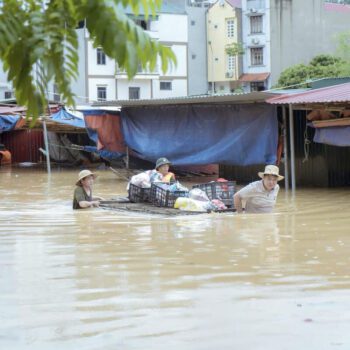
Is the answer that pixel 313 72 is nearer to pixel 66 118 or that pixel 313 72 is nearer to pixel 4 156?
pixel 4 156

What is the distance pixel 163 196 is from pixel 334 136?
5901 millimetres

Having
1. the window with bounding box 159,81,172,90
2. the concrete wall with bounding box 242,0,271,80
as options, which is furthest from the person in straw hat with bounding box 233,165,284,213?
the concrete wall with bounding box 242,0,271,80

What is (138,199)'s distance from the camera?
445 inches

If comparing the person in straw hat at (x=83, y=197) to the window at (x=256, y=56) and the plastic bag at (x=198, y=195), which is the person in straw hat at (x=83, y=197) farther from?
the window at (x=256, y=56)

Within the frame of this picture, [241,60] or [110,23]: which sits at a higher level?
[241,60]

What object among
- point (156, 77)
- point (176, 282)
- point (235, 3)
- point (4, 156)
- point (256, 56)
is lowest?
point (176, 282)

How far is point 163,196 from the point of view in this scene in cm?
1055

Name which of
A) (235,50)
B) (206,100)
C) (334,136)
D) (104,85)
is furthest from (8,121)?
(235,50)

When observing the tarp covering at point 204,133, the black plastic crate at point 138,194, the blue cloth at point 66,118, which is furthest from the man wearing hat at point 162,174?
the blue cloth at point 66,118

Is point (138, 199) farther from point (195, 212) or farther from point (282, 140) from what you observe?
point (282, 140)

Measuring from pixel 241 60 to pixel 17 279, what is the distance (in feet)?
173

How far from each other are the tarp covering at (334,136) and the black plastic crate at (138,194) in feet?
18.2

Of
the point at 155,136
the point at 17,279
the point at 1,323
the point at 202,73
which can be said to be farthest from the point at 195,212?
the point at 202,73

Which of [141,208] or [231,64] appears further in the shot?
[231,64]
